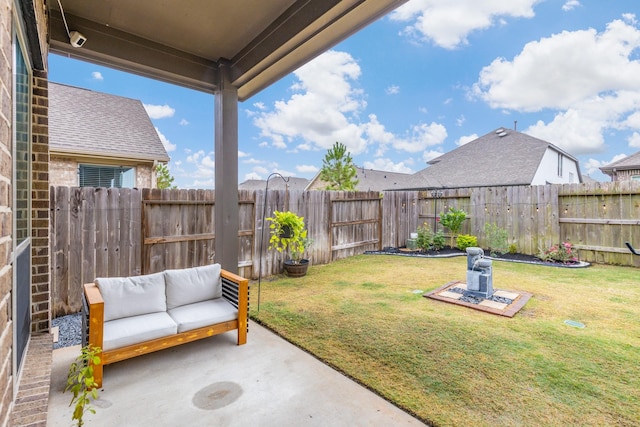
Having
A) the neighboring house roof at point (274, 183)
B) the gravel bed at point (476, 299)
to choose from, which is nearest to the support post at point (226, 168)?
the gravel bed at point (476, 299)

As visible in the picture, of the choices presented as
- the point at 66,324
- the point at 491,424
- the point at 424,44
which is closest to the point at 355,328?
the point at 491,424

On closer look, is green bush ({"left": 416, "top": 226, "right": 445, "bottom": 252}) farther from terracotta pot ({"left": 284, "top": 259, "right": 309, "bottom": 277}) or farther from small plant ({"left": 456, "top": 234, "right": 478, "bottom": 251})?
terracotta pot ({"left": 284, "top": 259, "right": 309, "bottom": 277})

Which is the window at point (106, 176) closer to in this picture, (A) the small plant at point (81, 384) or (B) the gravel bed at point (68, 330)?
(B) the gravel bed at point (68, 330)

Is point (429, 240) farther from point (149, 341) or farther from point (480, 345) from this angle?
point (149, 341)

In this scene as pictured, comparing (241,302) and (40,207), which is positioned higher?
(40,207)

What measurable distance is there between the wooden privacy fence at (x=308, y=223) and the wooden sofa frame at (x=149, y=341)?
107cm

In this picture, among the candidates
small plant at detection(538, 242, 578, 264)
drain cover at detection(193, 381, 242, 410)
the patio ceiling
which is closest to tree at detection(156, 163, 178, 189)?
the patio ceiling

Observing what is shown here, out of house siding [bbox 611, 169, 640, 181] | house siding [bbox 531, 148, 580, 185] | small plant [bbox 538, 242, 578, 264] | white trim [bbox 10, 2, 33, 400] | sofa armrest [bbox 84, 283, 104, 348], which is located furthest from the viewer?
house siding [bbox 531, 148, 580, 185]

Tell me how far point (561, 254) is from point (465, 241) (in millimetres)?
1967

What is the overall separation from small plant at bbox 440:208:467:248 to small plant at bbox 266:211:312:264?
4.25m

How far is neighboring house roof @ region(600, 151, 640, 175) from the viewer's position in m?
12.0

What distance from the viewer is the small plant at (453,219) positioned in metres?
7.91

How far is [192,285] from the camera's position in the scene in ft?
10.0

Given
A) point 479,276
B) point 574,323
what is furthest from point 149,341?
point 574,323
